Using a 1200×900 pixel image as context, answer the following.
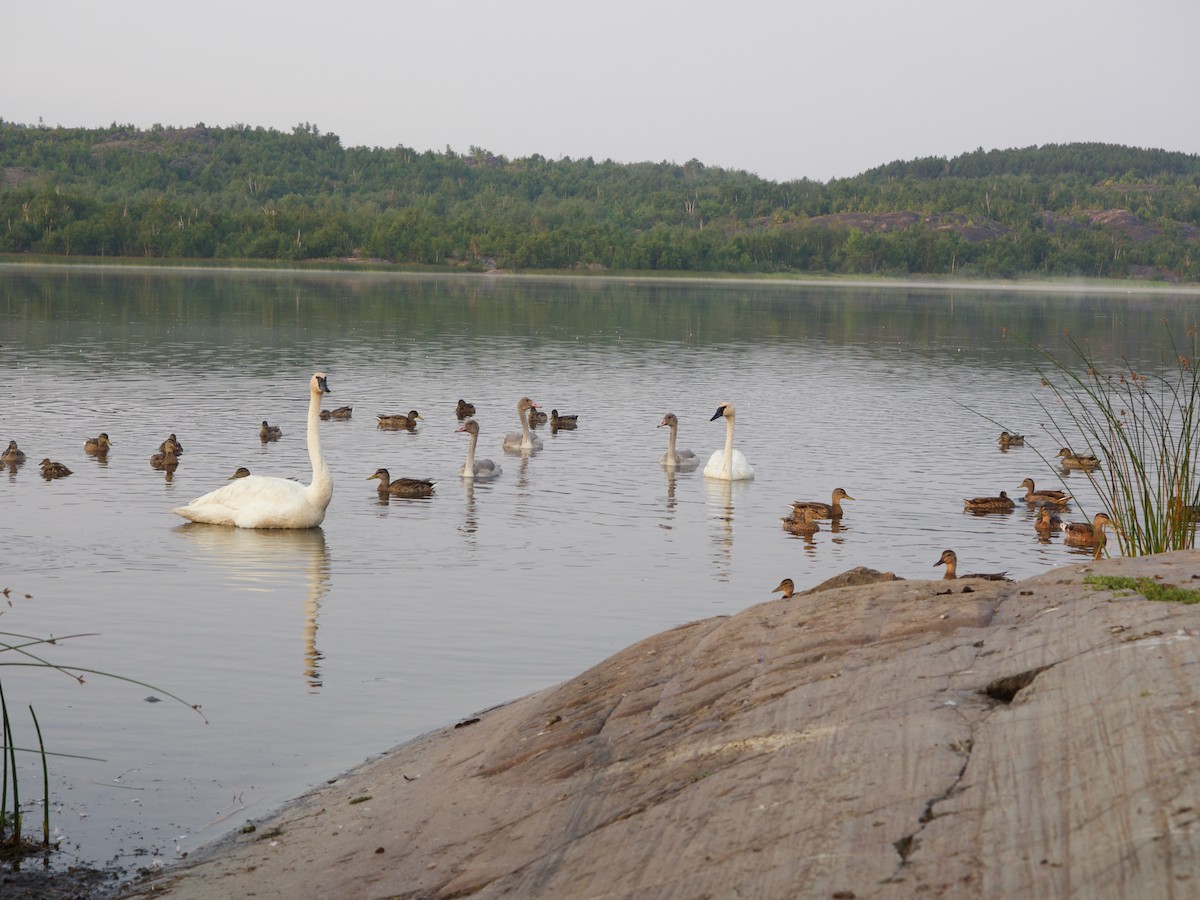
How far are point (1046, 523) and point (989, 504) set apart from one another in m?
1.34

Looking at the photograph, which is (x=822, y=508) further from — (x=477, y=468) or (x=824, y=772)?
(x=824, y=772)

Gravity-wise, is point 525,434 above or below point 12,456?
above

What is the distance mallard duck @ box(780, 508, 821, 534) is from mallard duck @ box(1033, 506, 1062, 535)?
279cm

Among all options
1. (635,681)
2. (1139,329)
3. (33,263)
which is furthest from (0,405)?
(33,263)

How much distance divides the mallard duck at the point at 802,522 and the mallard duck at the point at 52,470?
1029 centimetres

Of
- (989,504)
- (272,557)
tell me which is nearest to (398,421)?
(272,557)

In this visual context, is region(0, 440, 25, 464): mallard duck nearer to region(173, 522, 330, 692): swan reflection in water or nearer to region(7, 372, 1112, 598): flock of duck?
region(7, 372, 1112, 598): flock of duck

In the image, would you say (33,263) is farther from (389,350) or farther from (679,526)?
(679,526)

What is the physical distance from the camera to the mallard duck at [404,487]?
66.3ft

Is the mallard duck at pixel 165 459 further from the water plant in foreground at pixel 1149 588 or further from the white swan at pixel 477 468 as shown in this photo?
the water plant in foreground at pixel 1149 588

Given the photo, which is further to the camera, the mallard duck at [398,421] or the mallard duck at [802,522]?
the mallard duck at [398,421]

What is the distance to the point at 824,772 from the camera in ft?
17.7

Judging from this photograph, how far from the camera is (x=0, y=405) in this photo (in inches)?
1158

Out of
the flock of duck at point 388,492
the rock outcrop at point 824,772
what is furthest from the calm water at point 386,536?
the rock outcrop at point 824,772
